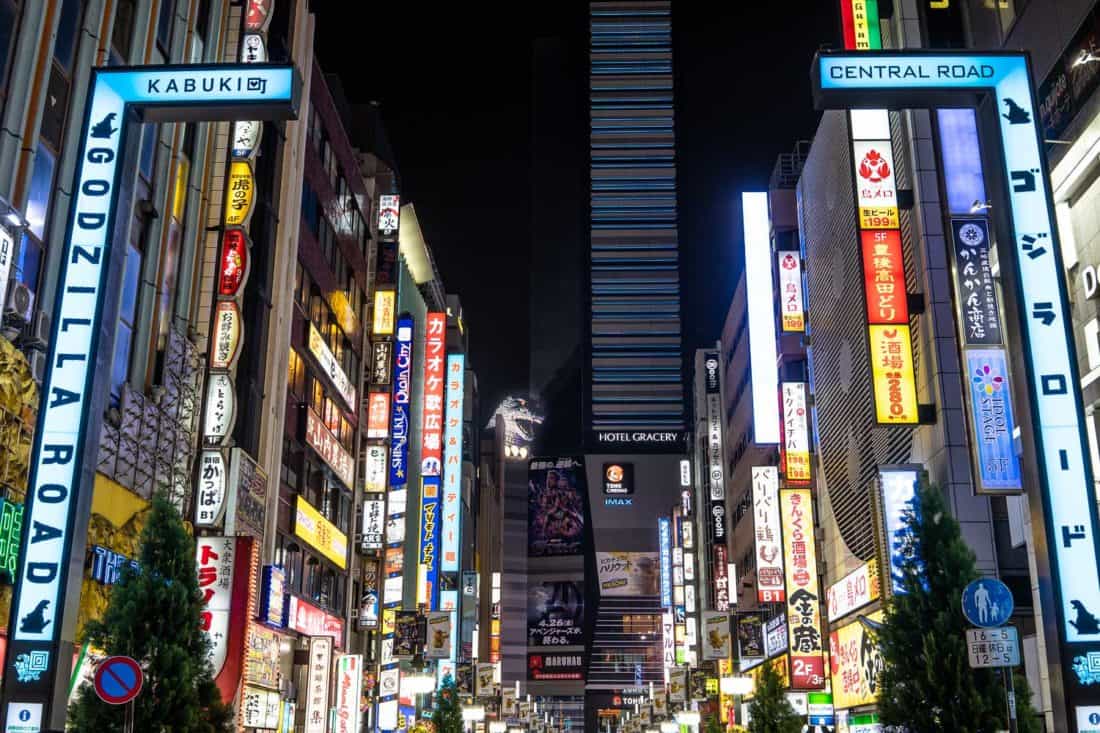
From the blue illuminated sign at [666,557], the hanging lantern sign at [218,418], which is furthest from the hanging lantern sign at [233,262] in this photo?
the blue illuminated sign at [666,557]

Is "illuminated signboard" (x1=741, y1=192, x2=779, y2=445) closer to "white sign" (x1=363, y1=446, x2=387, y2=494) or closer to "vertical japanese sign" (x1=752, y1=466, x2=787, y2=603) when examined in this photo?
"vertical japanese sign" (x1=752, y1=466, x2=787, y2=603)

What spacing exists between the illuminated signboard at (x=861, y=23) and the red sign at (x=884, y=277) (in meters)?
5.70

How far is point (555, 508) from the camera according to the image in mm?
133625

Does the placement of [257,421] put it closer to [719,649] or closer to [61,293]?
[61,293]

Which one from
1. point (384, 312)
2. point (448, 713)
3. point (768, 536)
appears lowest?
point (448, 713)

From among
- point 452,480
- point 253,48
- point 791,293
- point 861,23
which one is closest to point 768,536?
point 791,293

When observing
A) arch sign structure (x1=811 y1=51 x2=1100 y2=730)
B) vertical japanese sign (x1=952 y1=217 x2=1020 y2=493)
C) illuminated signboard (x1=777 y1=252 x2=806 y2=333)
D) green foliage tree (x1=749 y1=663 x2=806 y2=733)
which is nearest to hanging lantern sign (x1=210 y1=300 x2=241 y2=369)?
vertical japanese sign (x1=952 y1=217 x2=1020 y2=493)

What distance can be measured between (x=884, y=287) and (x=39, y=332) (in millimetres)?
19757

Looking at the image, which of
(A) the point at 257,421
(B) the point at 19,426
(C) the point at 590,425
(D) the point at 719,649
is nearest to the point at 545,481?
(C) the point at 590,425

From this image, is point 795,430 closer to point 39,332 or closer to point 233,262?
point 233,262

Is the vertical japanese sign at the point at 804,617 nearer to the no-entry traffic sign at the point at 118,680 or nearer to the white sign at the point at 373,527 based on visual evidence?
the white sign at the point at 373,527

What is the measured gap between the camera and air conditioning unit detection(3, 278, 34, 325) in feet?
55.9

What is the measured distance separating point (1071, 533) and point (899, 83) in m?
5.22

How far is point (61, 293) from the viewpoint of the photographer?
1121cm
